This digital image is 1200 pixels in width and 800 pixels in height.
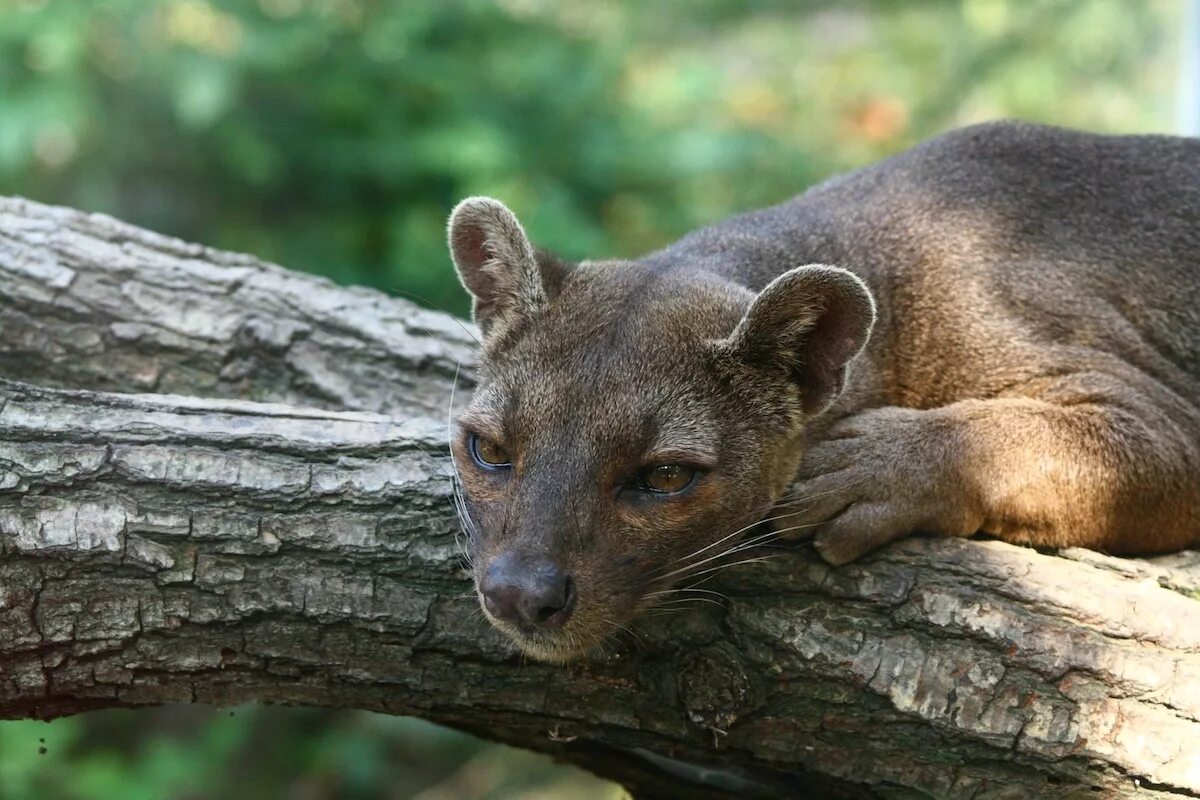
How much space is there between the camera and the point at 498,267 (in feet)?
14.2

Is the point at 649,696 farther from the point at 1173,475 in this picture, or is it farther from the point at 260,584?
the point at 1173,475

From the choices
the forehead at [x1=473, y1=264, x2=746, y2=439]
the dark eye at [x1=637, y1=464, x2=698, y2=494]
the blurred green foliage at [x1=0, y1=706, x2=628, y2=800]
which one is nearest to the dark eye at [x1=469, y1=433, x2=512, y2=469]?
the forehead at [x1=473, y1=264, x2=746, y2=439]

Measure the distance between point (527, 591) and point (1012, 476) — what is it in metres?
1.94

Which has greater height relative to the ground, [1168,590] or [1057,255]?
[1057,255]

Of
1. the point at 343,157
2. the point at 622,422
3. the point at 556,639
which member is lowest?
the point at 556,639

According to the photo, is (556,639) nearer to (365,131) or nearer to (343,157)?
(343,157)

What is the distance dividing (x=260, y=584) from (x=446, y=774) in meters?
6.29

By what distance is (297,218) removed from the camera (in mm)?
8836

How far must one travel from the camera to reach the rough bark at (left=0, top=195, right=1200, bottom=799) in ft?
12.1

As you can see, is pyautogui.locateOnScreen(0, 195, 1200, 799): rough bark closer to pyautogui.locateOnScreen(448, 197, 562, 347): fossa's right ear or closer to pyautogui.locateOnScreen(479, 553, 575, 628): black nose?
pyautogui.locateOnScreen(479, 553, 575, 628): black nose

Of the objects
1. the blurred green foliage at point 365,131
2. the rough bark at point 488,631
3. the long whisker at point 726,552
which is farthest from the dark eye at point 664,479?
the blurred green foliage at point 365,131

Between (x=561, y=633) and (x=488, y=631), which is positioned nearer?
(x=561, y=633)

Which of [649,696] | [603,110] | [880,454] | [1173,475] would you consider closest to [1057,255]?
[1173,475]

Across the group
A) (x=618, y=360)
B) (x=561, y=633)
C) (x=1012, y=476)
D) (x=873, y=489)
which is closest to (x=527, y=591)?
(x=561, y=633)
